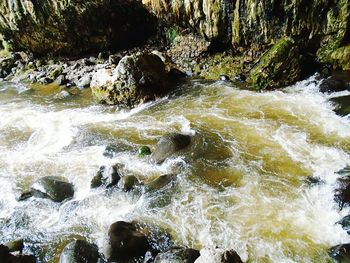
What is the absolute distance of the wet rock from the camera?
5.69m

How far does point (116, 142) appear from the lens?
957 cm

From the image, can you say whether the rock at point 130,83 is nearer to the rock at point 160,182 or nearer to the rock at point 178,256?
the rock at point 160,182

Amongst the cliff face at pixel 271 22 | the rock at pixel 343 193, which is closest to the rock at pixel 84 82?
the cliff face at pixel 271 22

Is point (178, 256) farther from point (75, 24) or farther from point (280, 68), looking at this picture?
point (75, 24)

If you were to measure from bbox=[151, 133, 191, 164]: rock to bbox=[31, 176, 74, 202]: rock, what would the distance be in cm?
222

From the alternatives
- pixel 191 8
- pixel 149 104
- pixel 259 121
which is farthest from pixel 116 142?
pixel 191 8

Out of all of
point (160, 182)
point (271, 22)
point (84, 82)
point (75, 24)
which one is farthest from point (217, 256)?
point (75, 24)

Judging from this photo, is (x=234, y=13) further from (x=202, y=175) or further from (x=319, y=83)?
(x=202, y=175)

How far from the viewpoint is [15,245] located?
6.41 metres

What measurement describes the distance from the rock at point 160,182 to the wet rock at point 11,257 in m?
2.70

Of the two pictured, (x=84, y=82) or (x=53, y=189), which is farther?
(x=84, y=82)

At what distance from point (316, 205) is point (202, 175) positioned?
99.4 inches

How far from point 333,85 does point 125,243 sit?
321 inches

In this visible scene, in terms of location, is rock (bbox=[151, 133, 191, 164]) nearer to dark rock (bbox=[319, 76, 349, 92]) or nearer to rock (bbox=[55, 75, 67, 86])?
dark rock (bbox=[319, 76, 349, 92])
